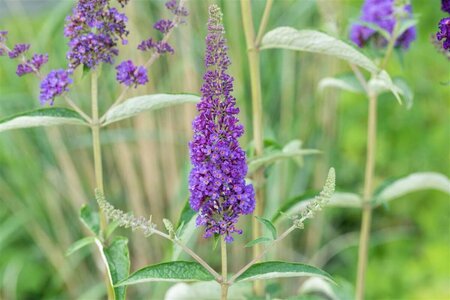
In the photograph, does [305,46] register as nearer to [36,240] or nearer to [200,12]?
[200,12]

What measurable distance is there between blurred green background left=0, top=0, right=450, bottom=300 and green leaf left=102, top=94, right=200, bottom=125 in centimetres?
137

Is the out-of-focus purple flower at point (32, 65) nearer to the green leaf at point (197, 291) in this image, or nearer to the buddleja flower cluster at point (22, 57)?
the buddleja flower cluster at point (22, 57)

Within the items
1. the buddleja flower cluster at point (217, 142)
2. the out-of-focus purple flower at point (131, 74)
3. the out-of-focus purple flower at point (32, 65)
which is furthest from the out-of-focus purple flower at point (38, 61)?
the buddleja flower cluster at point (217, 142)

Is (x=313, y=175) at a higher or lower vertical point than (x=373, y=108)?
lower

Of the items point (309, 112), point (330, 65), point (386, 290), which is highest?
point (330, 65)

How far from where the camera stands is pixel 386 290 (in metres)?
2.42

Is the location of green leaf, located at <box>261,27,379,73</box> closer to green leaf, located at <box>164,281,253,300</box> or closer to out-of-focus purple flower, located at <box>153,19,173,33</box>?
out-of-focus purple flower, located at <box>153,19,173,33</box>

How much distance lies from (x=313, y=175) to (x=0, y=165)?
1.37 meters

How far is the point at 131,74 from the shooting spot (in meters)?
1.06

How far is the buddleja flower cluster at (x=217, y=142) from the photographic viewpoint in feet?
2.62

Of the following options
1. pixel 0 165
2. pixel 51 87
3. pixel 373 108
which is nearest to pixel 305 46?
pixel 373 108

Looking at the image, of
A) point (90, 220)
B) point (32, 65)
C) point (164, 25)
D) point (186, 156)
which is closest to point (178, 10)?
point (164, 25)

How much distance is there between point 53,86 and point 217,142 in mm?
355

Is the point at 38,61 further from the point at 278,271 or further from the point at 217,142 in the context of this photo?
the point at 278,271
